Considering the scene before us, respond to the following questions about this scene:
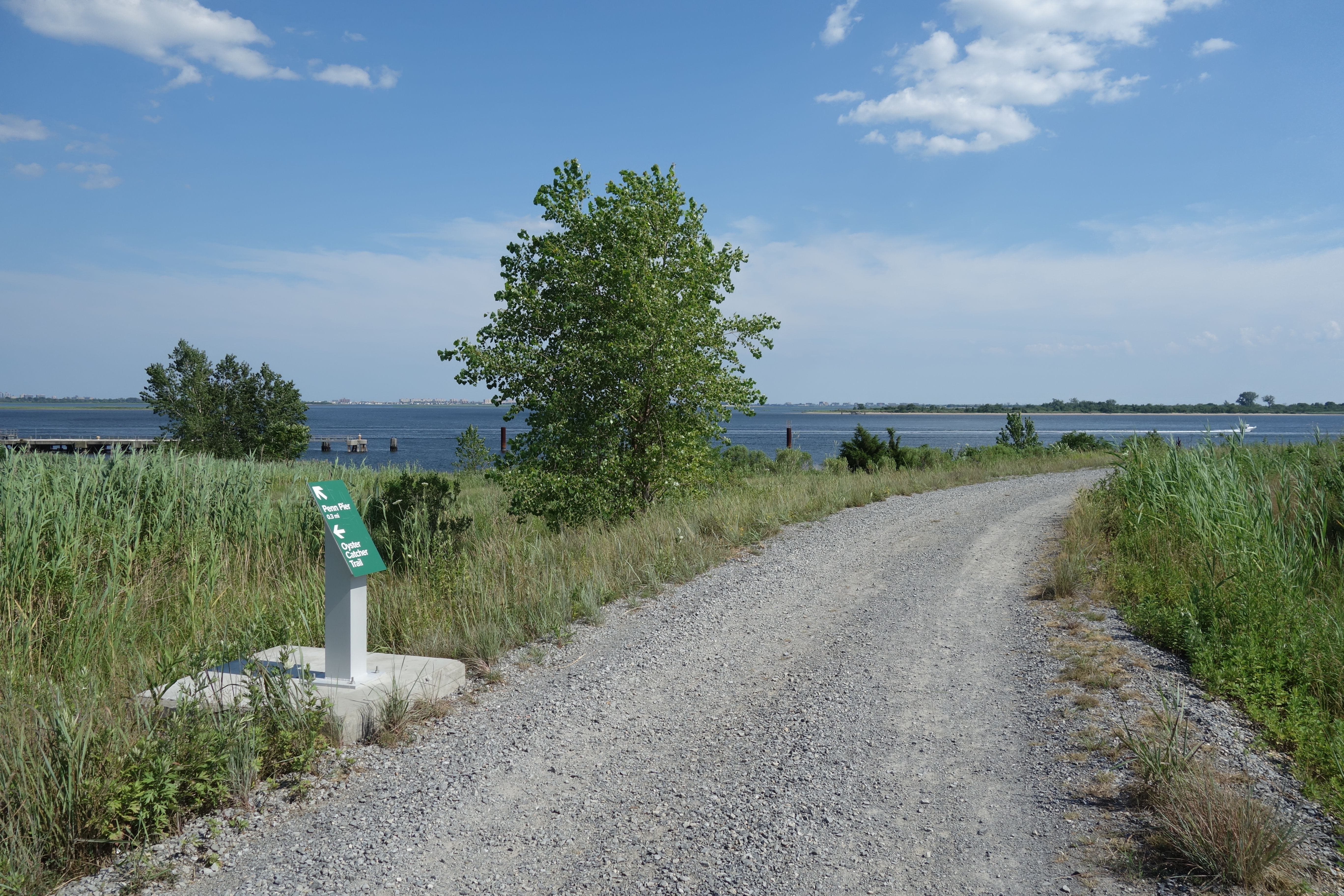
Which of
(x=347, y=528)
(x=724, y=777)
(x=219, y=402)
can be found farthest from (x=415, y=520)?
(x=219, y=402)

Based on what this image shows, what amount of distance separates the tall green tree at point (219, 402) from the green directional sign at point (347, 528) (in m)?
36.1

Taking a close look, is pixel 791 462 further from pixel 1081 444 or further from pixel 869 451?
pixel 1081 444

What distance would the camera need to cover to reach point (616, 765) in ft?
14.0

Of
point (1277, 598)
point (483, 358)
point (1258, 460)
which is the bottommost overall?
point (1277, 598)

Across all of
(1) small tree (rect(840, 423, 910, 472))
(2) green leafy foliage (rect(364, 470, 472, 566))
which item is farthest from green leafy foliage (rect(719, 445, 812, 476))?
(2) green leafy foliage (rect(364, 470, 472, 566))

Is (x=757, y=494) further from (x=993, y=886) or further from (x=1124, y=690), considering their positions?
(x=993, y=886)

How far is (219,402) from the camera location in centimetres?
3997

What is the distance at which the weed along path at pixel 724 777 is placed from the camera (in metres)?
3.27

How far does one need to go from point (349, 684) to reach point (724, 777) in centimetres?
246

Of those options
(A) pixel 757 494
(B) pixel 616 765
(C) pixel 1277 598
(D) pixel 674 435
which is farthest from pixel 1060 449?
(B) pixel 616 765

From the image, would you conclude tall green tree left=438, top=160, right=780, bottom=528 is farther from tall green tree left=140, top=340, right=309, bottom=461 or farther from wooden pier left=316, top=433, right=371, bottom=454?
wooden pier left=316, top=433, right=371, bottom=454

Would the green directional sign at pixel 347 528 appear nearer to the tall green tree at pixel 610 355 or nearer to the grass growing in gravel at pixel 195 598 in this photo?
the grass growing in gravel at pixel 195 598

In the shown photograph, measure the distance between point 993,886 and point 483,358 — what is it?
31.4ft

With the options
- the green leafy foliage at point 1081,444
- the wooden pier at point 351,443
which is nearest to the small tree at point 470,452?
the green leafy foliage at point 1081,444
